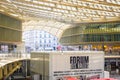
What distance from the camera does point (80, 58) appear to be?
3394cm

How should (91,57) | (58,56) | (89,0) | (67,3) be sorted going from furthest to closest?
(67,3)
(89,0)
(91,57)
(58,56)

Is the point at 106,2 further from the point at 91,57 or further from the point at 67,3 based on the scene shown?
the point at 91,57

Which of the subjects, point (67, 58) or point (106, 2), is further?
point (106, 2)

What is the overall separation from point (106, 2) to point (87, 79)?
14.4 meters

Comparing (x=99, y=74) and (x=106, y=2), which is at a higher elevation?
(x=106, y=2)

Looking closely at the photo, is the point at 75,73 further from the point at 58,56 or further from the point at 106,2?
the point at 106,2

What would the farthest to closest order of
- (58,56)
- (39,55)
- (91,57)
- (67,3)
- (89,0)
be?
1. (67,3)
2. (89,0)
3. (39,55)
4. (91,57)
5. (58,56)

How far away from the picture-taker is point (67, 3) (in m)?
45.8

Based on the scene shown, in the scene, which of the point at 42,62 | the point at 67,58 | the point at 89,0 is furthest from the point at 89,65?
the point at 89,0

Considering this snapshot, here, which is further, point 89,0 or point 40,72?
point 89,0

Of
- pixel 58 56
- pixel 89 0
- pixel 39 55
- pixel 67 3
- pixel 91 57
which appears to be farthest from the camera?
pixel 67 3

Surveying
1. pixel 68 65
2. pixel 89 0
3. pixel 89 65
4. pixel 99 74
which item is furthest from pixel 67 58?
pixel 89 0

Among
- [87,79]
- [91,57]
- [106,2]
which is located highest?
[106,2]

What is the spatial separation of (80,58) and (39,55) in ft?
23.0
